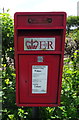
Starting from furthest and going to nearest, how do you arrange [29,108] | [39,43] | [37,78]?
1. [29,108]
2. [37,78]
3. [39,43]

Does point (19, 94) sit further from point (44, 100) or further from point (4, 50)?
point (4, 50)

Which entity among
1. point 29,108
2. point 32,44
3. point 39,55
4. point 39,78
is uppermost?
point 32,44

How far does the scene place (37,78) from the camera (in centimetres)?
188

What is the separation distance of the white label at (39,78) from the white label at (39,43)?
0.68 ft

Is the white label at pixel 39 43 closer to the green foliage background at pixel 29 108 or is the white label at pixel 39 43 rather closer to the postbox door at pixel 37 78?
the postbox door at pixel 37 78

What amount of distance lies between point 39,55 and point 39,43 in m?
0.13

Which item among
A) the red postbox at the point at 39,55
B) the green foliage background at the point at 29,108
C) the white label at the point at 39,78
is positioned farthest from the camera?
the green foliage background at the point at 29,108

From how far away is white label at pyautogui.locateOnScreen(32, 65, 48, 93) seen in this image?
6.05ft

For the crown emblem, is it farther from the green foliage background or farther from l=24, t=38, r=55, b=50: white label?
the green foliage background

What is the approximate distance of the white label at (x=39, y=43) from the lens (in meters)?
1.76

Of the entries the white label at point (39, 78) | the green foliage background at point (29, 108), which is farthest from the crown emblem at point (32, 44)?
the green foliage background at point (29, 108)

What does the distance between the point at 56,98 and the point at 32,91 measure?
29cm

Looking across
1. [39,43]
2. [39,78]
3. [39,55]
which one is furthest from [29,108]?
[39,43]

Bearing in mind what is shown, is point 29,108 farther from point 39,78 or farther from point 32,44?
point 32,44
